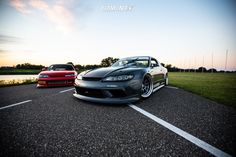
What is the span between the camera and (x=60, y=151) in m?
1.42

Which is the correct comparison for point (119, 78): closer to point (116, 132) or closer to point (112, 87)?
point (112, 87)

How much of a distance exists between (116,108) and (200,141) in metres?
1.68

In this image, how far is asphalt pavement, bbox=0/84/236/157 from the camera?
1440mm

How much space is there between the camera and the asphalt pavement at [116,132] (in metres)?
1.44

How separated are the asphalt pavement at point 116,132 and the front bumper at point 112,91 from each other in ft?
0.84

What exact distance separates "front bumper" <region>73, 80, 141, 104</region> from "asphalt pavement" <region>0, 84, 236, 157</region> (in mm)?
255

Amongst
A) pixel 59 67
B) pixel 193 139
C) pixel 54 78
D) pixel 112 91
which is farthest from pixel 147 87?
pixel 59 67

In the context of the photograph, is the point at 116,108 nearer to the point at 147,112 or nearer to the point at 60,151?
the point at 147,112

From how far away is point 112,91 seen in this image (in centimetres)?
292

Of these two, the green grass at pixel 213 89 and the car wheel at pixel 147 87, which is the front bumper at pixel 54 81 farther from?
the green grass at pixel 213 89

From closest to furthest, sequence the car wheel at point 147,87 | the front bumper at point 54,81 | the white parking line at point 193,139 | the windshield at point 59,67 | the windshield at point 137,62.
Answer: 1. the white parking line at point 193,139
2. the car wheel at point 147,87
3. the windshield at point 137,62
4. the front bumper at point 54,81
5. the windshield at point 59,67

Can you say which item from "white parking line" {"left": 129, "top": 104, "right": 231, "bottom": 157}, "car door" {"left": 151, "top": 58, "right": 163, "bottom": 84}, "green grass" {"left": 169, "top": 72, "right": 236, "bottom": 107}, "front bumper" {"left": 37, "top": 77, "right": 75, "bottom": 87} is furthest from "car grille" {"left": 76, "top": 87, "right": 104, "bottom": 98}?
"green grass" {"left": 169, "top": 72, "right": 236, "bottom": 107}

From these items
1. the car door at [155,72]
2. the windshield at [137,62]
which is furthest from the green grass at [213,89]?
the windshield at [137,62]

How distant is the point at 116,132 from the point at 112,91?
1.17 meters
